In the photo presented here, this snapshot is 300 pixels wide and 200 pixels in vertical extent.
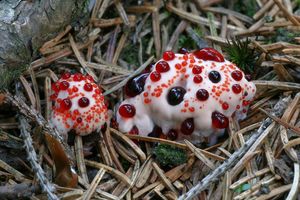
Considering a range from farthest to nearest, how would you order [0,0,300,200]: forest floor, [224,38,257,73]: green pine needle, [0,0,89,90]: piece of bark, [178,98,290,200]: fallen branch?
[224,38,257,73]: green pine needle
[0,0,89,90]: piece of bark
[0,0,300,200]: forest floor
[178,98,290,200]: fallen branch

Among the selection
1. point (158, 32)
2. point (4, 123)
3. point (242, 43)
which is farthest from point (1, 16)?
point (242, 43)

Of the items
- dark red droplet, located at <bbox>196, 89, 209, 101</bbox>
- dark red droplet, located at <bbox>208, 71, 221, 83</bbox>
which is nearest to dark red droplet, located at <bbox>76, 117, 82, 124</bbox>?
dark red droplet, located at <bbox>196, 89, 209, 101</bbox>

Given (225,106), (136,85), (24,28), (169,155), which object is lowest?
(169,155)

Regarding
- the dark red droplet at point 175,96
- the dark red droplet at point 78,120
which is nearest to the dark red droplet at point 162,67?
the dark red droplet at point 175,96

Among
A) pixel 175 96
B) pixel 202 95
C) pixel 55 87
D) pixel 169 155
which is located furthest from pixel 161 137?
pixel 55 87

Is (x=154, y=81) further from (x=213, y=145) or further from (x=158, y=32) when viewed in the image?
(x=158, y=32)

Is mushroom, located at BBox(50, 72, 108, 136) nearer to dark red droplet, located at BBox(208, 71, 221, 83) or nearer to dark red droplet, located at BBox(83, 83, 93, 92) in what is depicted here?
dark red droplet, located at BBox(83, 83, 93, 92)

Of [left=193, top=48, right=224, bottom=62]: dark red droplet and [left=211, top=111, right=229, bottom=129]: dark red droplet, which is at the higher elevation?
[left=193, top=48, right=224, bottom=62]: dark red droplet

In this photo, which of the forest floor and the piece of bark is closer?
the forest floor

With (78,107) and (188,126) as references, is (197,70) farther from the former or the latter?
(78,107)
